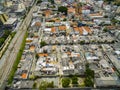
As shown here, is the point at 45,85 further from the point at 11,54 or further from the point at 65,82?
the point at 11,54

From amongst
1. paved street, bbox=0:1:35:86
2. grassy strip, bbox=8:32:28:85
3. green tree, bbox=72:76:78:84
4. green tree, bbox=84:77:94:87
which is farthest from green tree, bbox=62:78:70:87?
paved street, bbox=0:1:35:86

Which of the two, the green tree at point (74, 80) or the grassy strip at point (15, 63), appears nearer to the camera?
the green tree at point (74, 80)

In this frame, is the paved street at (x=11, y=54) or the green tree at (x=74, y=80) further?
the paved street at (x=11, y=54)

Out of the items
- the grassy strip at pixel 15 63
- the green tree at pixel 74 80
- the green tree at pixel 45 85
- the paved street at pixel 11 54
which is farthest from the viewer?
the paved street at pixel 11 54

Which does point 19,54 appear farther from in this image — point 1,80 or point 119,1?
point 119,1

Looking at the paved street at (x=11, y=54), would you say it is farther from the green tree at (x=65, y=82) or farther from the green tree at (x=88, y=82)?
the green tree at (x=88, y=82)

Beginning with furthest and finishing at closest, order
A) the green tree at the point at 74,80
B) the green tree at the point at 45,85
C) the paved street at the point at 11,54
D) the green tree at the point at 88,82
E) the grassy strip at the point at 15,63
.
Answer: the paved street at the point at 11,54, the grassy strip at the point at 15,63, the green tree at the point at 74,80, the green tree at the point at 88,82, the green tree at the point at 45,85

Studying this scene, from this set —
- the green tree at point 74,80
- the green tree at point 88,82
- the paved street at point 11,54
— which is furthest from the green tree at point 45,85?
the paved street at point 11,54

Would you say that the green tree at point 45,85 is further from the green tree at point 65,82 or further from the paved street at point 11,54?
the paved street at point 11,54

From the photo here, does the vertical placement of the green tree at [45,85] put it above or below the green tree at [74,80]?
above

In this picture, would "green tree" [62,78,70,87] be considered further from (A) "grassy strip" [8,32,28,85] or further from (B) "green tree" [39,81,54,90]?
(A) "grassy strip" [8,32,28,85]

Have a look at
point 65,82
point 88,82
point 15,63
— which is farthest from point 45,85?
point 15,63

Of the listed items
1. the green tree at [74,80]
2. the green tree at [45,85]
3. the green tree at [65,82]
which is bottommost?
the green tree at [74,80]
